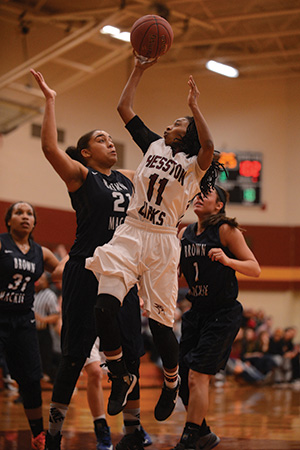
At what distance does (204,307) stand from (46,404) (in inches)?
177

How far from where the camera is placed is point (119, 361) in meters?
4.23

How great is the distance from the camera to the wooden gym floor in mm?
5648

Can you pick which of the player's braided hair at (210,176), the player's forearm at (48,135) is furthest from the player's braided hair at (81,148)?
the player's braided hair at (210,176)

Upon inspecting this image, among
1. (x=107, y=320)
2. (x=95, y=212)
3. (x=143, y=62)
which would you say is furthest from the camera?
(x=95, y=212)

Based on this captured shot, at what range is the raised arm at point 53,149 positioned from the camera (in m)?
4.36

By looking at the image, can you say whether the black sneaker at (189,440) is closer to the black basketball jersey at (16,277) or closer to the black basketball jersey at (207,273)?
the black basketball jersey at (207,273)

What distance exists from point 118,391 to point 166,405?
17.4 inches

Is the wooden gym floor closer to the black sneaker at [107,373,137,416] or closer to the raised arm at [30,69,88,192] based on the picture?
the black sneaker at [107,373,137,416]

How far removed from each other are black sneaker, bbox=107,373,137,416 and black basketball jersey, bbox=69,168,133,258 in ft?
3.09

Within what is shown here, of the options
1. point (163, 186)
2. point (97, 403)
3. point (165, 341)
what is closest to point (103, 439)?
point (97, 403)

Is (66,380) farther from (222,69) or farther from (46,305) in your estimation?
(222,69)

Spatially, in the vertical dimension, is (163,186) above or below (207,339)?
above

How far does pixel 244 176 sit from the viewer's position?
67.3 feet

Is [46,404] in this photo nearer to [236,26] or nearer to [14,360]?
[14,360]
